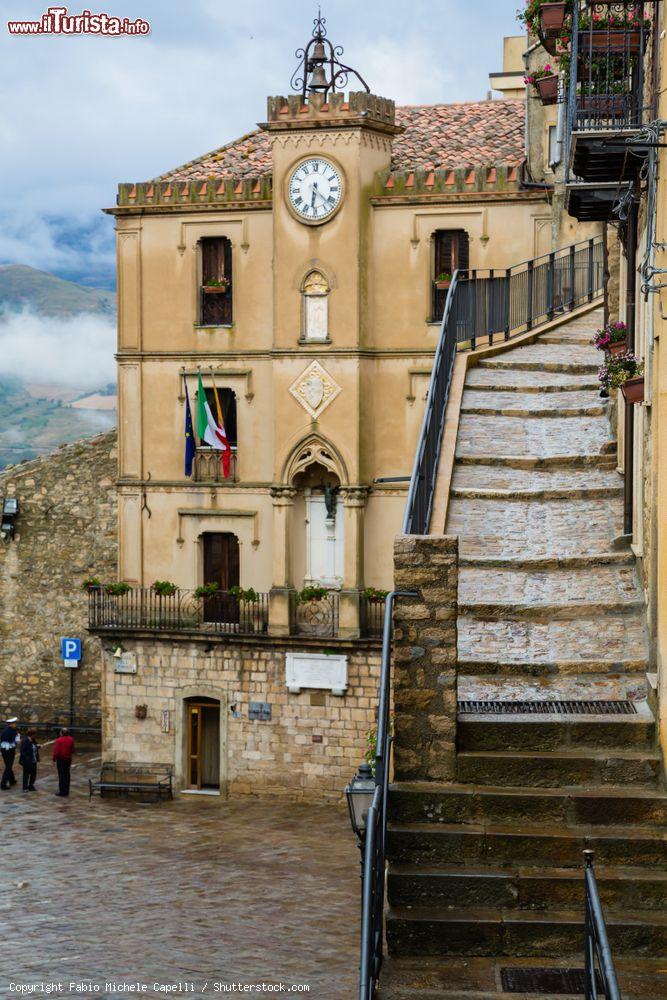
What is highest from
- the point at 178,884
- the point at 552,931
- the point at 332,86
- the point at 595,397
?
the point at 332,86

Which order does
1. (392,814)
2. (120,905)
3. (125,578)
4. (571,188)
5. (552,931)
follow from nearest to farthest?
(552,931) → (392,814) → (571,188) → (120,905) → (125,578)

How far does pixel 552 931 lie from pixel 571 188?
7017 millimetres

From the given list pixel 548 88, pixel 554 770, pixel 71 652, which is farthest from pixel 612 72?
pixel 71 652

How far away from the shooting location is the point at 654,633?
12.7m

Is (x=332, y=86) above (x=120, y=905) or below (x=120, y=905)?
above

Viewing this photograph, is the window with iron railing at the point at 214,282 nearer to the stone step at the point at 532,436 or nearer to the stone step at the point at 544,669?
the stone step at the point at 532,436

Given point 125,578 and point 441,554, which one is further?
point 125,578

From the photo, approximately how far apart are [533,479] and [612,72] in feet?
12.7

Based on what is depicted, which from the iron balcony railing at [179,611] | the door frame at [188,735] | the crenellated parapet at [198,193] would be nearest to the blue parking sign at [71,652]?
the iron balcony railing at [179,611]

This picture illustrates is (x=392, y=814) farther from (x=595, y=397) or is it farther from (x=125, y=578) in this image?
(x=125, y=578)

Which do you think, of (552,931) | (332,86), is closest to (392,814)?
(552,931)

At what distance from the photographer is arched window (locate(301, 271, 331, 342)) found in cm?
3556

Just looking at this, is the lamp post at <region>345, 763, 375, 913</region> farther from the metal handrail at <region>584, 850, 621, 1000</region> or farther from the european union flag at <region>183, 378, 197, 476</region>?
the european union flag at <region>183, 378, 197, 476</region>

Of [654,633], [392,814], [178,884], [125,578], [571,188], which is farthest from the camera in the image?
[125,578]
